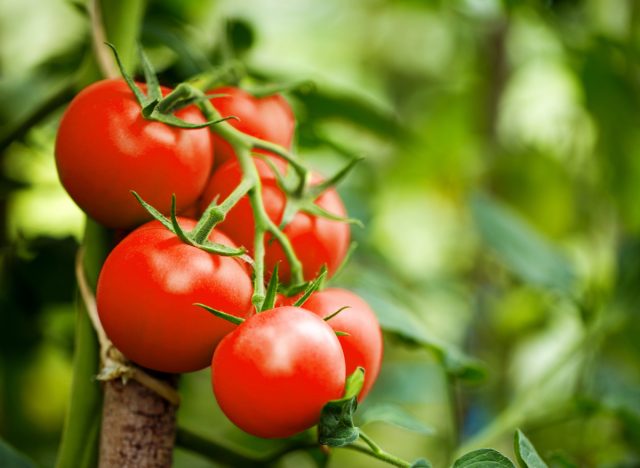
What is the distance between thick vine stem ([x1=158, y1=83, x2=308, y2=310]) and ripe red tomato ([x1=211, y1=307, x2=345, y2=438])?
2cm

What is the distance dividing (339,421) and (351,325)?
6cm

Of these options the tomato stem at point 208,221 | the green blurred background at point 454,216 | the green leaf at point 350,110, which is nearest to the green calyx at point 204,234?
the tomato stem at point 208,221

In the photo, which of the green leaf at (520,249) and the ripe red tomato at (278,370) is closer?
the ripe red tomato at (278,370)

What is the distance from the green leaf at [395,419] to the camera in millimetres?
417

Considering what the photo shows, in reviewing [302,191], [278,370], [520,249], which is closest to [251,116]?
[302,191]

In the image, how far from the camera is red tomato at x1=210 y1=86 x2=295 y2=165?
0.41 m

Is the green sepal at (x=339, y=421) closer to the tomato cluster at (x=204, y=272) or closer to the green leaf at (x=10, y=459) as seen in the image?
the tomato cluster at (x=204, y=272)

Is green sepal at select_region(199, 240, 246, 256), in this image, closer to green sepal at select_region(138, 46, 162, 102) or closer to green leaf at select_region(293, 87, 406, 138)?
green sepal at select_region(138, 46, 162, 102)

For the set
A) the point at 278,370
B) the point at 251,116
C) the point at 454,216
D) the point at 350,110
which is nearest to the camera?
the point at 278,370

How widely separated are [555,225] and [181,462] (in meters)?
0.65

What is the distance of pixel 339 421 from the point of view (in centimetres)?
31

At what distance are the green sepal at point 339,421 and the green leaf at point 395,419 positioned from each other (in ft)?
0.36

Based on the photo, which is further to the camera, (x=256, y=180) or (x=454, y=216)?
(x=454, y=216)

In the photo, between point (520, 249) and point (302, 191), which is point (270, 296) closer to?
point (302, 191)
